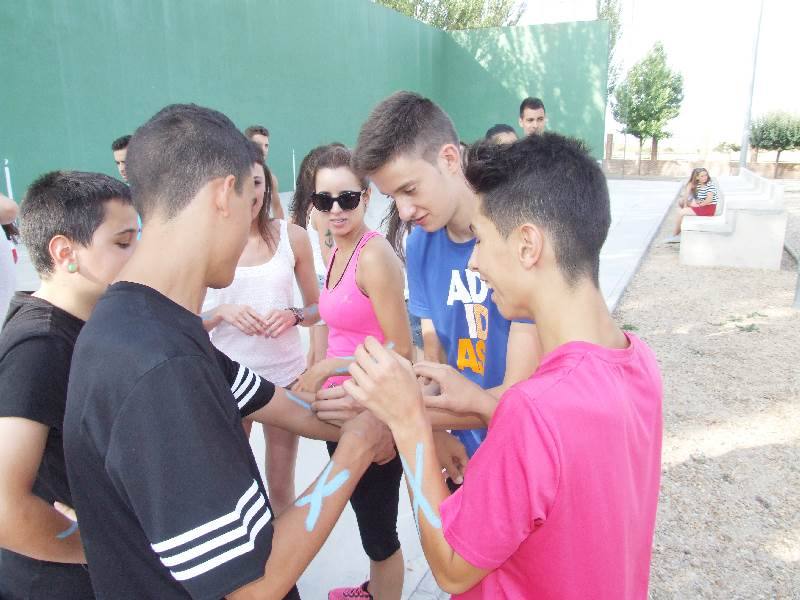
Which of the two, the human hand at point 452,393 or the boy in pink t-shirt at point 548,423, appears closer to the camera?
the boy in pink t-shirt at point 548,423

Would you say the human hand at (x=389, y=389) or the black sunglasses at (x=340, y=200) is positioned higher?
the black sunglasses at (x=340, y=200)

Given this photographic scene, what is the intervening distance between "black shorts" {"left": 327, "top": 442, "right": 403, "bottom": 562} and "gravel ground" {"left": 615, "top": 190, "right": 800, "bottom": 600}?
1.33 meters

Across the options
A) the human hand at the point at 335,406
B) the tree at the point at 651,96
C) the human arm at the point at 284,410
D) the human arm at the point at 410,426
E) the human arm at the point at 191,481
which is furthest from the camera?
the tree at the point at 651,96

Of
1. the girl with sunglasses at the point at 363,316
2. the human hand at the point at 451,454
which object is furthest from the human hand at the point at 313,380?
the human hand at the point at 451,454

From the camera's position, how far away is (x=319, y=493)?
1.31m

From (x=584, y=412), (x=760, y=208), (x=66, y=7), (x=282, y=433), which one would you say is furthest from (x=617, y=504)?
(x=66, y=7)

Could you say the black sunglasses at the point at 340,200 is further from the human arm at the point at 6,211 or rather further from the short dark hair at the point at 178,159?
the human arm at the point at 6,211

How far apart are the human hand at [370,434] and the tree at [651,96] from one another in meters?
31.7

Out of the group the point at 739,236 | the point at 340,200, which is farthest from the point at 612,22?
the point at 340,200

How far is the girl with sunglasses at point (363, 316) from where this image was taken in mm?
2223

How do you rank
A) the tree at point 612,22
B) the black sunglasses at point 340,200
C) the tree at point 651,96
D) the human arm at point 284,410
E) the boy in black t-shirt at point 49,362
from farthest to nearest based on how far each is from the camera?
the tree at point 612,22 → the tree at point 651,96 → the black sunglasses at point 340,200 → the human arm at point 284,410 → the boy in black t-shirt at point 49,362

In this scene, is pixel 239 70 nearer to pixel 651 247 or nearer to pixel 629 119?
pixel 651 247

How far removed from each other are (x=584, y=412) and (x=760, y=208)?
30.9 feet

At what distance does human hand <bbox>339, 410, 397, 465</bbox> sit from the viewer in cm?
147
